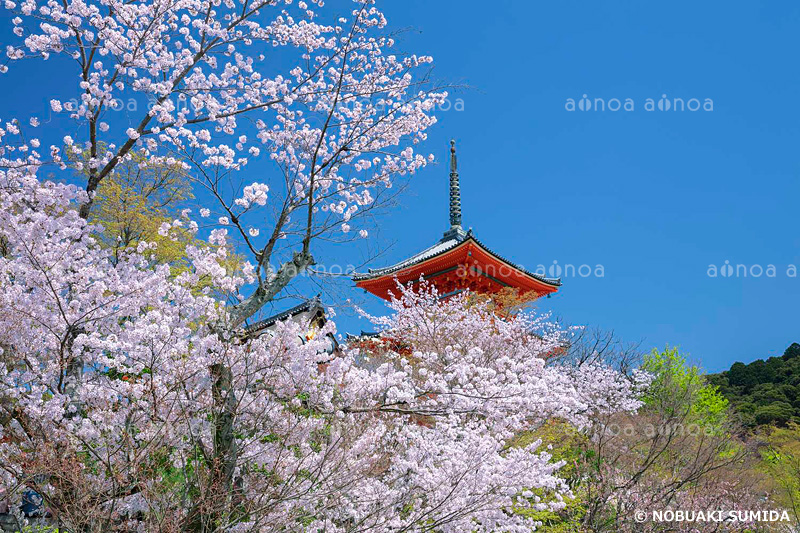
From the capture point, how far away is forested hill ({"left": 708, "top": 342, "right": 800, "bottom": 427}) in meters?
29.2

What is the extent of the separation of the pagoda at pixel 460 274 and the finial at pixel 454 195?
120 centimetres

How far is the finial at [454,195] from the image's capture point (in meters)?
24.3

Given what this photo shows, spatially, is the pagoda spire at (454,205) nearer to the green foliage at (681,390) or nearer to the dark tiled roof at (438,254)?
the dark tiled roof at (438,254)

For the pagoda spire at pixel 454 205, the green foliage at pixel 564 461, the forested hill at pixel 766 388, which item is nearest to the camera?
the green foliage at pixel 564 461

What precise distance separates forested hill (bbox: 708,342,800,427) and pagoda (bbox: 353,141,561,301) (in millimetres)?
15507

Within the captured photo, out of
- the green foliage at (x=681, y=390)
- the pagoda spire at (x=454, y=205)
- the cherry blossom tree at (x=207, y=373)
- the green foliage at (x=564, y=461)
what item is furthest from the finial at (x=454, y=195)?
the cherry blossom tree at (x=207, y=373)

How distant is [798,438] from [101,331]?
2576cm

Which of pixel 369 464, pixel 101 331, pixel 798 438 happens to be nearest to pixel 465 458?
pixel 369 464

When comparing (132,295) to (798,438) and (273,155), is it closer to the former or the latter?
(273,155)

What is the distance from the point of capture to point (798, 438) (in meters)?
21.9

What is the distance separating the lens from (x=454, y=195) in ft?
83.1

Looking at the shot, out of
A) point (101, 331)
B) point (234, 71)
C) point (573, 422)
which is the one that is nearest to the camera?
point (101, 331)

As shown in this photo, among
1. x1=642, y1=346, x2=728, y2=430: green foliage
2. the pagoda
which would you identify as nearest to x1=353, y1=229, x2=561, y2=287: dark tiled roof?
the pagoda

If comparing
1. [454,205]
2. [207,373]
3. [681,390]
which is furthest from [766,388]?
[207,373]
